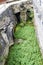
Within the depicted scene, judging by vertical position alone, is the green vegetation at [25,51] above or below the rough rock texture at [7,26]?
below

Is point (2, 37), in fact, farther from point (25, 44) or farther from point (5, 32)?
point (25, 44)

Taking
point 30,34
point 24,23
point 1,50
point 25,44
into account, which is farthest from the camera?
point 24,23

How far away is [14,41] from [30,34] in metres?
1.27

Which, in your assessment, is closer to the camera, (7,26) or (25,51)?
(25,51)

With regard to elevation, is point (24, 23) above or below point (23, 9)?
below

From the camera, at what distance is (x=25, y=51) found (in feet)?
28.5

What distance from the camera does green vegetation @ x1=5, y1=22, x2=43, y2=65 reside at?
7812mm

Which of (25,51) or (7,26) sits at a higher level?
(7,26)

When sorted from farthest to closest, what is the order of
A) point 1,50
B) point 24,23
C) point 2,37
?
1. point 24,23
2. point 2,37
3. point 1,50

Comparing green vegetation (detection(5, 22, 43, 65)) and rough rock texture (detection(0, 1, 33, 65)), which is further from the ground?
rough rock texture (detection(0, 1, 33, 65))

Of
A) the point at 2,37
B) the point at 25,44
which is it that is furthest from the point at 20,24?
the point at 2,37

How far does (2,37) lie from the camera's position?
27.0ft

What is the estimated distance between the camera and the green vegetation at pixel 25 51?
7812 mm

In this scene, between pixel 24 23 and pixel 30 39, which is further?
pixel 24 23
